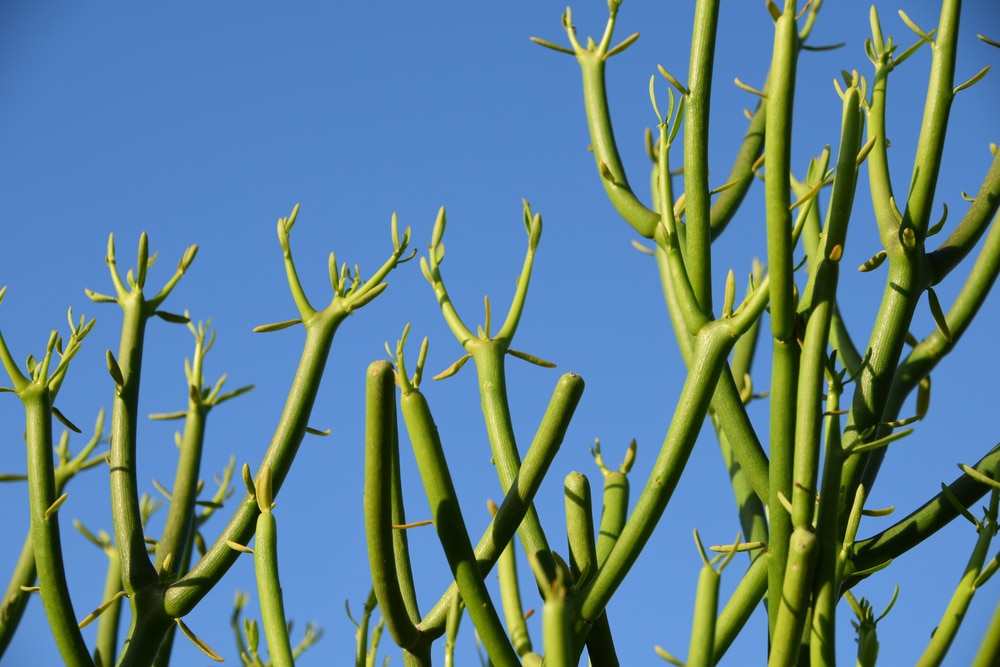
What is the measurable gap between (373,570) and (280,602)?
0.12 metres

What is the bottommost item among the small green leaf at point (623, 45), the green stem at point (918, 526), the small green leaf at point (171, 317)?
the green stem at point (918, 526)

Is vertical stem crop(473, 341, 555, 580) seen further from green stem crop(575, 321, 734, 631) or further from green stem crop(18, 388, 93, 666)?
green stem crop(18, 388, 93, 666)

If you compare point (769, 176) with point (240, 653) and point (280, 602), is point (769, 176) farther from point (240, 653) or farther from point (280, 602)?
point (240, 653)

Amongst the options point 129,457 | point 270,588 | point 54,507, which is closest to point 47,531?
point 54,507

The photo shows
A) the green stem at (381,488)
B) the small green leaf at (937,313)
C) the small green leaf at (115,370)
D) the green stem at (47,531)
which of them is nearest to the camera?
the green stem at (381,488)

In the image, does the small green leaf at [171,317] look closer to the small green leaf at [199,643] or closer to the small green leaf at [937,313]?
the small green leaf at [199,643]

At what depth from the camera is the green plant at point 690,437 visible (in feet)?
3.77

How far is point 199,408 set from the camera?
1.77 meters

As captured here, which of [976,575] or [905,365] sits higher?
[905,365]

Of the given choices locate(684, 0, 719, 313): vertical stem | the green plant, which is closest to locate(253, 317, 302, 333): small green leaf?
the green plant

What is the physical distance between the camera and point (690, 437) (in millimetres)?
1187

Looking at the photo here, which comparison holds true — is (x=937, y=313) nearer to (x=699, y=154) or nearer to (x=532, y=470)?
(x=699, y=154)

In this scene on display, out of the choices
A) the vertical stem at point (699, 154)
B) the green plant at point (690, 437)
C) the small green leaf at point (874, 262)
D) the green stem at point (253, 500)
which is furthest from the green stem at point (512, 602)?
the small green leaf at point (874, 262)

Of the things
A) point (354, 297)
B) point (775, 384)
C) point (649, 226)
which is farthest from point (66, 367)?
point (775, 384)
